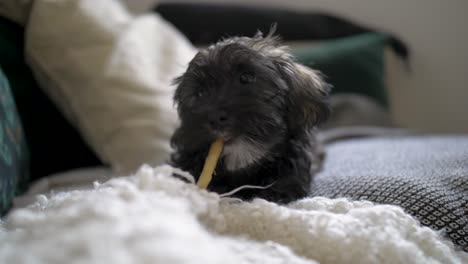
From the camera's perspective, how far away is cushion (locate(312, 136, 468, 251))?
37.3 inches

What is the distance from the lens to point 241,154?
101 centimetres

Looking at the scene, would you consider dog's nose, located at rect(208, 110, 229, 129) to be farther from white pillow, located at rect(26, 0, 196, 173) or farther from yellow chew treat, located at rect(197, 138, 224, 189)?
white pillow, located at rect(26, 0, 196, 173)

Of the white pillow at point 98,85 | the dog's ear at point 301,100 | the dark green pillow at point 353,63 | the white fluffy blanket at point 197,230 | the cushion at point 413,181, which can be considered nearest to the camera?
the white fluffy blanket at point 197,230

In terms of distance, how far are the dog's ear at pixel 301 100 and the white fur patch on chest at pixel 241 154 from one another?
117 mm

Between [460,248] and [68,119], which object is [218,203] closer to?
[460,248]

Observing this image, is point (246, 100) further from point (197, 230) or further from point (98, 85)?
point (98, 85)

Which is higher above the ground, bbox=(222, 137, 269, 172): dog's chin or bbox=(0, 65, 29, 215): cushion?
bbox=(222, 137, 269, 172): dog's chin

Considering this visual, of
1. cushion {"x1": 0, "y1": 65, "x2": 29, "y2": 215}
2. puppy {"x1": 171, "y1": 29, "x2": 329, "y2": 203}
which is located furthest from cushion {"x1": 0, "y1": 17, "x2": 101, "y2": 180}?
puppy {"x1": 171, "y1": 29, "x2": 329, "y2": 203}

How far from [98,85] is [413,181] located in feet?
3.11

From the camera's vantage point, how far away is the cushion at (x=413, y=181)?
3.11 feet

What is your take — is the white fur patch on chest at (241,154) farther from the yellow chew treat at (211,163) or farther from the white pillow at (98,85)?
the white pillow at (98,85)

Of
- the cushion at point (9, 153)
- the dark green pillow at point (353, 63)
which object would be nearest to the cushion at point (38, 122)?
the cushion at point (9, 153)

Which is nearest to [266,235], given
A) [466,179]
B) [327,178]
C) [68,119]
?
[327,178]

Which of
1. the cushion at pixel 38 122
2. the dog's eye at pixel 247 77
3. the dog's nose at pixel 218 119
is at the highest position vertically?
the dog's eye at pixel 247 77
